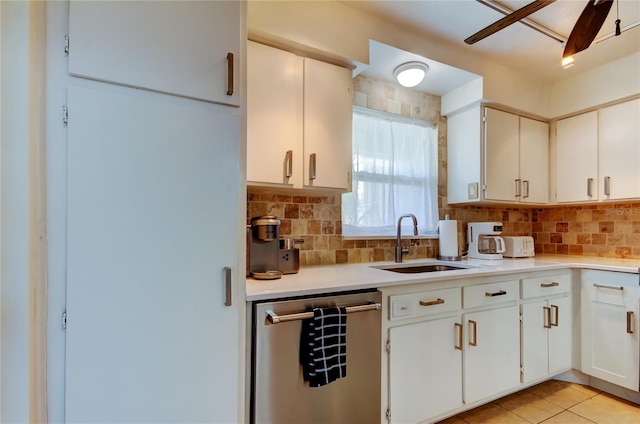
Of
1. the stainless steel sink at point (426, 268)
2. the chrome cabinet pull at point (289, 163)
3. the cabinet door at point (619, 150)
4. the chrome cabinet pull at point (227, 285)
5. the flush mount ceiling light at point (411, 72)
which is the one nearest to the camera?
the chrome cabinet pull at point (227, 285)

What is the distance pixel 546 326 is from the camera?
2250 millimetres

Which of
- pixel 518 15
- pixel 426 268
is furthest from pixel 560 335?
→ pixel 518 15

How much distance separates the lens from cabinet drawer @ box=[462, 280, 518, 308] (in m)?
1.90

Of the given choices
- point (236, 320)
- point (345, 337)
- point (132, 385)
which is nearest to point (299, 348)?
point (345, 337)

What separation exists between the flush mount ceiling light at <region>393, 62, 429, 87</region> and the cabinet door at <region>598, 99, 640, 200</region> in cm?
173

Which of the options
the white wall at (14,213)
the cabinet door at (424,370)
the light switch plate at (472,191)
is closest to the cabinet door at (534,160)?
the light switch plate at (472,191)

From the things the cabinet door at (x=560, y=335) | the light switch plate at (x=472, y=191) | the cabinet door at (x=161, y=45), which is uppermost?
the cabinet door at (x=161, y=45)

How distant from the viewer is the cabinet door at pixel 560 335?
2.29 meters

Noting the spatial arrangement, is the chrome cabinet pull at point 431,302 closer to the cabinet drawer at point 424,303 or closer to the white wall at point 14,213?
the cabinet drawer at point 424,303

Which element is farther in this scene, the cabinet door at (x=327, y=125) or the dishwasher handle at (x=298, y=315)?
the cabinet door at (x=327, y=125)

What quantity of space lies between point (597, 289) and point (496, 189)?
100cm

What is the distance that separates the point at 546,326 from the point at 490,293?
692mm

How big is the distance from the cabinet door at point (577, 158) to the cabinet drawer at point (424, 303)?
6.13 feet

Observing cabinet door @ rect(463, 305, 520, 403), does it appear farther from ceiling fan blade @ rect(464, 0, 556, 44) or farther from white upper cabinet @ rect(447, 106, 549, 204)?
ceiling fan blade @ rect(464, 0, 556, 44)
